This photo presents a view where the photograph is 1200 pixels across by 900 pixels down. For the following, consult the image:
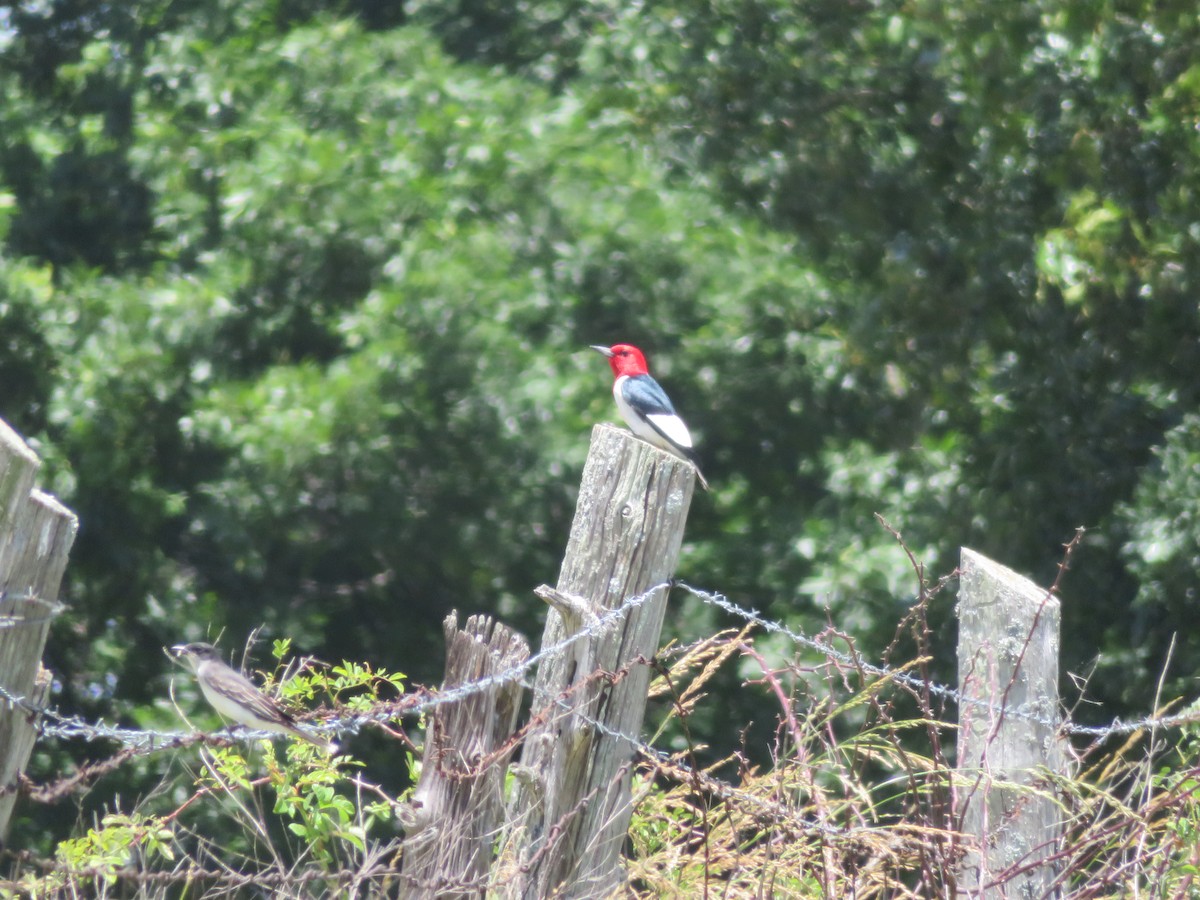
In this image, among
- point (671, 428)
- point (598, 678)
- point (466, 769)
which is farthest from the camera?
point (671, 428)

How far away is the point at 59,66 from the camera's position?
11430 mm

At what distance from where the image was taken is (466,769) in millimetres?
3443

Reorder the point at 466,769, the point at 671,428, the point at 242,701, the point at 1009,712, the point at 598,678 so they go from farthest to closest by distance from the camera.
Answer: the point at 671,428
the point at 242,701
the point at 1009,712
the point at 598,678
the point at 466,769

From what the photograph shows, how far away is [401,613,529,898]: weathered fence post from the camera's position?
11.2ft

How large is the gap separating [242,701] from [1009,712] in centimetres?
184

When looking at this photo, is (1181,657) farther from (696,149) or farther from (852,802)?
(852,802)

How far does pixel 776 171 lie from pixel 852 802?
6444 mm

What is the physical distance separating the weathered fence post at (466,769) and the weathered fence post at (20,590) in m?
0.84

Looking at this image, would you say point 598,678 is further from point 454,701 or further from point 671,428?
point 671,428

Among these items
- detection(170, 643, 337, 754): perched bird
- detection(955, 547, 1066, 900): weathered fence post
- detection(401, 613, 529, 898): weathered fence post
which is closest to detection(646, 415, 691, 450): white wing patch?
detection(170, 643, 337, 754): perched bird

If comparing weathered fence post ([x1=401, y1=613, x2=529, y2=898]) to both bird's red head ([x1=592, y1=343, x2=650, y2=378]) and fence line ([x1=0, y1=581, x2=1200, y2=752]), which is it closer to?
fence line ([x1=0, y1=581, x2=1200, y2=752])

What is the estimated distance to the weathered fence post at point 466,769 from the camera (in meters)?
3.42

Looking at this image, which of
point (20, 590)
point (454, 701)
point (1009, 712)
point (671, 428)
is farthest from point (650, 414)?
point (20, 590)

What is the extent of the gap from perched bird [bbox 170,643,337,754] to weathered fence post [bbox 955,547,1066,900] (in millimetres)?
1436
